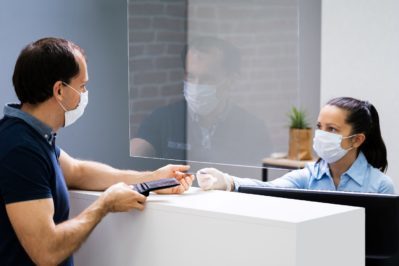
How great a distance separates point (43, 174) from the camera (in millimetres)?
1634

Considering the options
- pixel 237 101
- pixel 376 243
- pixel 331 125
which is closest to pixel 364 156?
pixel 331 125

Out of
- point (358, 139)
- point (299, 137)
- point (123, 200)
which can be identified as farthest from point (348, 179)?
point (299, 137)

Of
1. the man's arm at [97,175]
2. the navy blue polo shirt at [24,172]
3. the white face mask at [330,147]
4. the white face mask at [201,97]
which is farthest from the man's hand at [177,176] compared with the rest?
the white face mask at [201,97]

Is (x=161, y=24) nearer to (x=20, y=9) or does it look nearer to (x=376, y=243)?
(x=20, y=9)

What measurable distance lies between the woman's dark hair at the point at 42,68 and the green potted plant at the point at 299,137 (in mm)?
1810

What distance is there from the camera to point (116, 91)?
404 cm

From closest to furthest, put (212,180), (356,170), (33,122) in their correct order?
(33,122) < (212,180) < (356,170)

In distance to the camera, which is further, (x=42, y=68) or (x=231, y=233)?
(x=42, y=68)

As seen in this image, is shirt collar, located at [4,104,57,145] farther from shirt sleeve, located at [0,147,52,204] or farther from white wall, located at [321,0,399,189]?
white wall, located at [321,0,399,189]

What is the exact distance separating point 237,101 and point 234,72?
14cm

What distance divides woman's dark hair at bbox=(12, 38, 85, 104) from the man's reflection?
1.70m

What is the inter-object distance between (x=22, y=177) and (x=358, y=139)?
1277mm

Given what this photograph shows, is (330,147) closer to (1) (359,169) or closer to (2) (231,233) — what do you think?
(1) (359,169)

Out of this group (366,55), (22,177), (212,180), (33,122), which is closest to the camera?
(22,177)
